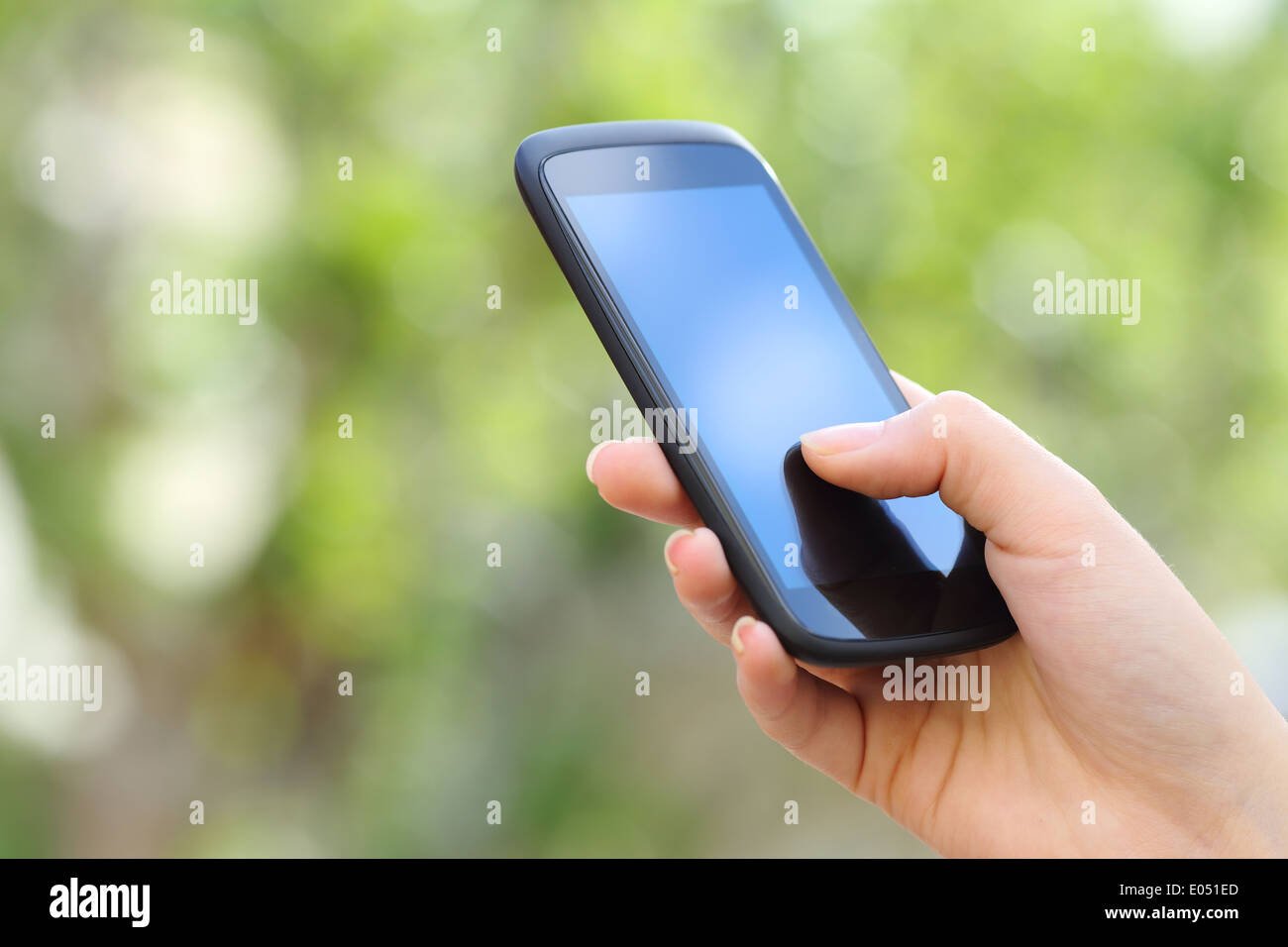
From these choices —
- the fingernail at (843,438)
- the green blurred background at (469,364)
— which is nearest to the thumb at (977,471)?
the fingernail at (843,438)

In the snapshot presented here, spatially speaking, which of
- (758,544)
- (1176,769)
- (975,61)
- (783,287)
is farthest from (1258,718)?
(975,61)

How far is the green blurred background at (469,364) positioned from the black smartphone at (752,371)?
1203 millimetres

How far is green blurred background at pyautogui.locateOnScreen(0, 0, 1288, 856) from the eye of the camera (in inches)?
87.7

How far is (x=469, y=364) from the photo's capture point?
246cm

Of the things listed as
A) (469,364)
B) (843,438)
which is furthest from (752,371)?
(469,364)

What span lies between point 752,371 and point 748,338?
0.04 m

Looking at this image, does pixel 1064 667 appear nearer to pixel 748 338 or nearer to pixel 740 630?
pixel 740 630

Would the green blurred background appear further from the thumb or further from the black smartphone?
the thumb

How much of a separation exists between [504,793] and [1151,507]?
1.77 m

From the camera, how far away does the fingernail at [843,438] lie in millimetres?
937

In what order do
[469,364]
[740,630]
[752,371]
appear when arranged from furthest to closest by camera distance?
[469,364]
[752,371]
[740,630]

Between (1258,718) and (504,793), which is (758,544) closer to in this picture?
(1258,718)

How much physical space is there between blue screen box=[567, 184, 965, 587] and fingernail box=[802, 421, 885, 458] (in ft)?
0.15

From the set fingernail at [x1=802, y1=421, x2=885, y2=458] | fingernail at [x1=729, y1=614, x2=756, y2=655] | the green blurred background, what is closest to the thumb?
fingernail at [x1=802, y1=421, x2=885, y2=458]
